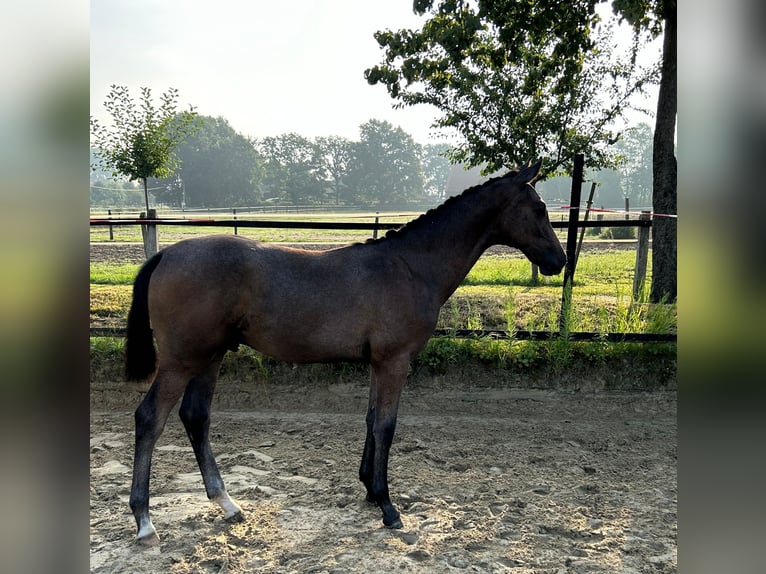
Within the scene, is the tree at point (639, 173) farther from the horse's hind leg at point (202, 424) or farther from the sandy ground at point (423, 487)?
the horse's hind leg at point (202, 424)

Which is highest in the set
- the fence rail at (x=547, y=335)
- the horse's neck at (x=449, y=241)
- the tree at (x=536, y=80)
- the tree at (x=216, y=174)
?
the tree at (x=216, y=174)

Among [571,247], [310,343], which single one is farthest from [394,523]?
[571,247]

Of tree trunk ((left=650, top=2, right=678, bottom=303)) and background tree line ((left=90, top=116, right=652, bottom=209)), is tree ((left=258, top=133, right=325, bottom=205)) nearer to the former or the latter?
background tree line ((left=90, top=116, right=652, bottom=209))

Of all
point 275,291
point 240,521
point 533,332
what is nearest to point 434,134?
point 533,332

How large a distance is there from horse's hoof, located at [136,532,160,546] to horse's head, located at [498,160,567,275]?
286 cm

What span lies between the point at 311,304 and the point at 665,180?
6420 millimetres

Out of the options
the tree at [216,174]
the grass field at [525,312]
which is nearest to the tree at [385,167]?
the tree at [216,174]

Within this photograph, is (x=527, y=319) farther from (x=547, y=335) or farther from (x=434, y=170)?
(x=434, y=170)

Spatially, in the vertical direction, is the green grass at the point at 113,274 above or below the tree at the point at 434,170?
below

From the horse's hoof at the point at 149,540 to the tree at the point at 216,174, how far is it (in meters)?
49.7

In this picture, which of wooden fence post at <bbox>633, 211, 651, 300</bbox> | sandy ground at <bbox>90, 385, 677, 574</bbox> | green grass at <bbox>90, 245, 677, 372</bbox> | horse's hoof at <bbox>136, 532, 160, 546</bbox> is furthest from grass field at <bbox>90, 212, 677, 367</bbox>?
horse's hoof at <bbox>136, 532, 160, 546</bbox>

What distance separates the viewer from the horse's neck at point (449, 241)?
3590 mm

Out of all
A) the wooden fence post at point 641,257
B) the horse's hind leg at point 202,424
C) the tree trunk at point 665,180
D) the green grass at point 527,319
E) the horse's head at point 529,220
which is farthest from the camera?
the tree trunk at point 665,180
